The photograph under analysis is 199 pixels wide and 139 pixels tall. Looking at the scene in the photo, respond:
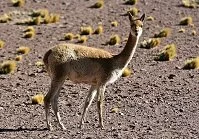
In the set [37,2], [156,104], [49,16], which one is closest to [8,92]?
[156,104]

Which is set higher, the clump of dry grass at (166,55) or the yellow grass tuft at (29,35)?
the clump of dry grass at (166,55)

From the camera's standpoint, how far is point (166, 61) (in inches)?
755

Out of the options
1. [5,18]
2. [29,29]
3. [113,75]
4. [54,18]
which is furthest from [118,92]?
[5,18]

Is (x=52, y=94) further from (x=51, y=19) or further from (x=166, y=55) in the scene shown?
(x=51, y=19)

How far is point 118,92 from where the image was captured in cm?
1532

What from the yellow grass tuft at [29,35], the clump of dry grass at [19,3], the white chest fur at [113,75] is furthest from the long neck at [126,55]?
the clump of dry grass at [19,3]

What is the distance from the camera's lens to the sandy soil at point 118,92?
11.2 meters

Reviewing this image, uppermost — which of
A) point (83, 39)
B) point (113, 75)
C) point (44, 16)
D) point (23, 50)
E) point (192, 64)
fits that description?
point (113, 75)

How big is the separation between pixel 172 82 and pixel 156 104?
8.51 ft

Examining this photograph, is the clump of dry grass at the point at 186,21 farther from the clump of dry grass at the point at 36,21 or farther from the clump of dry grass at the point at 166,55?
the clump of dry grass at the point at 36,21

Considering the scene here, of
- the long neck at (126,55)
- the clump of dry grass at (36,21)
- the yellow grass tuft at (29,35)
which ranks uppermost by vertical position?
the long neck at (126,55)

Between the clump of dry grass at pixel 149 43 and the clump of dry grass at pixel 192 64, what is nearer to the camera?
the clump of dry grass at pixel 192 64

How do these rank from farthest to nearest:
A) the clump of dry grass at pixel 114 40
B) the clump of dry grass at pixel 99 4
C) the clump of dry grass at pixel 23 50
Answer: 1. the clump of dry grass at pixel 99 4
2. the clump of dry grass at pixel 114 40
3. the clump of dry grass at pixel 23 50

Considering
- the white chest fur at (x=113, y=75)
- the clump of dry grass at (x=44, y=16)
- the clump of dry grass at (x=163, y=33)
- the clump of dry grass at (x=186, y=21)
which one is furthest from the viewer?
the clump of dry grass at (x=44, y=16)
